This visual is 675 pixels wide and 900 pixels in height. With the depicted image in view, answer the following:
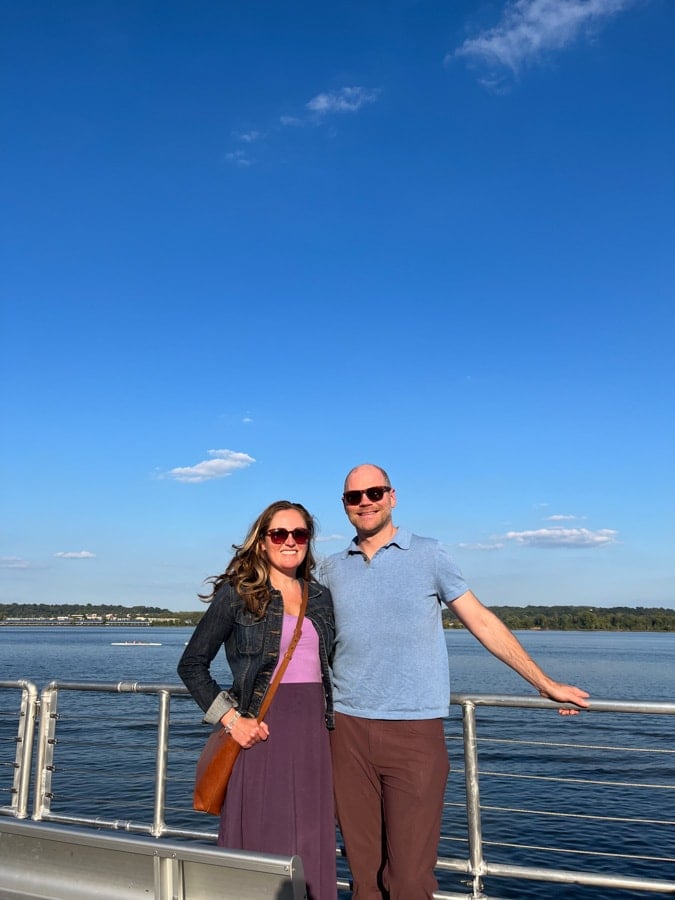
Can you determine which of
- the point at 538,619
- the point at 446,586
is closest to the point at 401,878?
the point at 446,586

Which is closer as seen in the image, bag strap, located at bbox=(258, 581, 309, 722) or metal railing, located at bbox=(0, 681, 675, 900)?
bag strap, located at bbox=(258, 581, 309, 722)

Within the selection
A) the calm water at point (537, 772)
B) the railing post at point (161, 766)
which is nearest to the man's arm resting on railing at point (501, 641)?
the calm water at point (537, 772)

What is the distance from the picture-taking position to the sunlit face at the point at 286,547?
130 inches

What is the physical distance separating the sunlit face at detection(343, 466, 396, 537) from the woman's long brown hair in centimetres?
21

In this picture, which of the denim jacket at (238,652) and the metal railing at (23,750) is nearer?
the denim jacket at (238,652)

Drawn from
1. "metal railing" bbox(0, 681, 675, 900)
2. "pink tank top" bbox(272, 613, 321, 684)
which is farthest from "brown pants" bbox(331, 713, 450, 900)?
"metal railing" bbox(0, 681, 675, 900)

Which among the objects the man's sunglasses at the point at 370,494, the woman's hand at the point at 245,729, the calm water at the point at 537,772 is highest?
the man's sunglasses at the point at 370,494

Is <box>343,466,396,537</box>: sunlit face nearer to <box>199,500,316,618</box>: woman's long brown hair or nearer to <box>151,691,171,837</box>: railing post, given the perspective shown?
<box>199,500,316,618</box>: woman's long brown hair

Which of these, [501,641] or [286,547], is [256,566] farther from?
[501,641]

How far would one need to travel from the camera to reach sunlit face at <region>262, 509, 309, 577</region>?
10.8ft

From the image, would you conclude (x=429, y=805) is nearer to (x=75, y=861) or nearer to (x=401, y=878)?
(x=401, y=878)

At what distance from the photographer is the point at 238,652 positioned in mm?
3160

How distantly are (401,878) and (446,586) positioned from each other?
120cm

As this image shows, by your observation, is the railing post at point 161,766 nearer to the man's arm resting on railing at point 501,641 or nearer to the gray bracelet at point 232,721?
the gray bracelet at point 232,721
